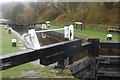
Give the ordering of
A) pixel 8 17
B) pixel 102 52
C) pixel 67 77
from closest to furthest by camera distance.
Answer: pixel 67 77
pixel 8 17
pixel 102 52

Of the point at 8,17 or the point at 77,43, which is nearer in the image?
the point at 77,43

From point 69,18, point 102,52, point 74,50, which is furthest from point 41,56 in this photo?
point 69,18

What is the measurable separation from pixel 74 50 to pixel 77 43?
0.23 metres

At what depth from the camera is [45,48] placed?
117 inches

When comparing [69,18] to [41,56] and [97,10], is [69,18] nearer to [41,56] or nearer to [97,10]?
[97,10]

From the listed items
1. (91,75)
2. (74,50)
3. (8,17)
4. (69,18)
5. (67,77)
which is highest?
(69,18)

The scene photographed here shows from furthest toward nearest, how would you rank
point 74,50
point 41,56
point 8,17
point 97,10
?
point 97,10
point 8,17
point 74,50
point 41,56

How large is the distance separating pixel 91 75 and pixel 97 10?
11.9 meters

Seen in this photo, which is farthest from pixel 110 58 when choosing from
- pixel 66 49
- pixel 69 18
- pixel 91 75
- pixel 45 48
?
pixel 69 18

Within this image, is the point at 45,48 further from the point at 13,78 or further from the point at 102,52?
the point at 102,52

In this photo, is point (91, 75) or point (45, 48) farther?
point (91, 75)

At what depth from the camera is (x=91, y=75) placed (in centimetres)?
517

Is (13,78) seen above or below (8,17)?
below

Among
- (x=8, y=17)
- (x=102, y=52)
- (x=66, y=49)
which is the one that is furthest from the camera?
(x=102, y=52)
